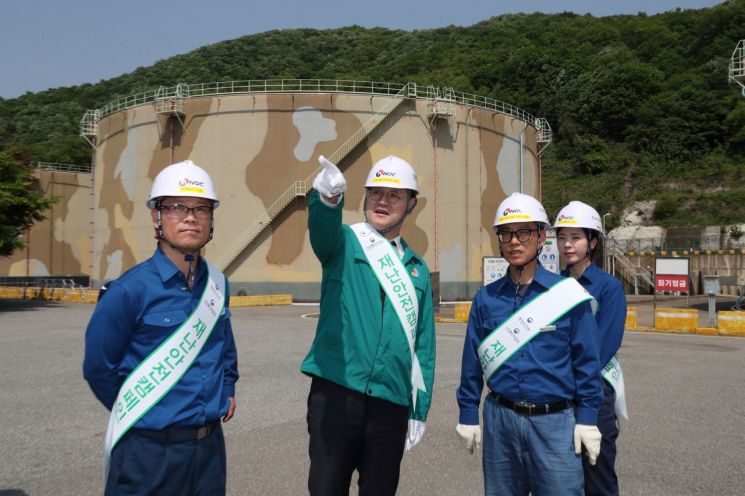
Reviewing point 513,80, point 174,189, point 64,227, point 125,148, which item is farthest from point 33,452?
point 513,80

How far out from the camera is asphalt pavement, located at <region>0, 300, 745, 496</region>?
5039 mm

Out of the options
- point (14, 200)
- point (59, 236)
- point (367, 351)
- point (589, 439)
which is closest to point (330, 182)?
point (367, 351)

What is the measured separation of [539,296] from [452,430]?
3.72m

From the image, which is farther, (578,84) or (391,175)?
(578,84)

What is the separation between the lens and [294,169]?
31156 mm

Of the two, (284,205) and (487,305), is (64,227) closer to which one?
(284,205)

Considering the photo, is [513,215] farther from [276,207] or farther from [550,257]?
[276,207]

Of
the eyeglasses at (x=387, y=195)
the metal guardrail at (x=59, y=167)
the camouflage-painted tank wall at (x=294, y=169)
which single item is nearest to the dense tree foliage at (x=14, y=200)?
the camouflage-painted tank wall at (x=294, y=169)

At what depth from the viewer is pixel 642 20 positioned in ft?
308

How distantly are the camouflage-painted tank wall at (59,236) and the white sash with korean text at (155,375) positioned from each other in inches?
2025

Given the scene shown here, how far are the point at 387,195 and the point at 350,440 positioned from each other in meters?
1.41

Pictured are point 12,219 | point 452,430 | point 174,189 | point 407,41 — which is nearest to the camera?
point 174,189

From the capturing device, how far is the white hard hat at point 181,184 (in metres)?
3.06

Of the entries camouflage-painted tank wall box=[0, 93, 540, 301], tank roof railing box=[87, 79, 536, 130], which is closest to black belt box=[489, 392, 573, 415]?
camouflage-painted tank wall box=[0, 93, 540, 301]
